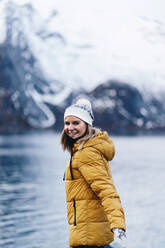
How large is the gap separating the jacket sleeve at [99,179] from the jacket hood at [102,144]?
0.04 m

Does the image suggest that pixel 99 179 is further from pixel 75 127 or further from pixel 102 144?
pixel 75 127

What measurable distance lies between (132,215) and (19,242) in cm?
692

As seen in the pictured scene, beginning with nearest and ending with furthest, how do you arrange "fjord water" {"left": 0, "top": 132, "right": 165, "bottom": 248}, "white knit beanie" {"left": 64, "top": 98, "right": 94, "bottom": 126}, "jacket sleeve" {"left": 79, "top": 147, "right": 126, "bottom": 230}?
"jacket sleeve" {"left": 79, "top": 147, "right": 126, "bottom": 230}
"white knit beanie" {"left": 64, "top": 98, "right": 94, "bottom": 126}
"fjord water" {"left": 0, "top": 132, "right": 165, "bottom": 248}

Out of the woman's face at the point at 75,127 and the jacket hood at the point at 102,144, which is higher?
the woman's face at the point at 75,127

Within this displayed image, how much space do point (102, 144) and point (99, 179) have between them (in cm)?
34

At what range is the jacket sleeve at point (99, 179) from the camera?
3678 millimetres

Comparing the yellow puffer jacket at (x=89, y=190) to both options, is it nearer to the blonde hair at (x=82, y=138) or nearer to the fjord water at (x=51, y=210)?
the blonde hair at (x=82, y=138)

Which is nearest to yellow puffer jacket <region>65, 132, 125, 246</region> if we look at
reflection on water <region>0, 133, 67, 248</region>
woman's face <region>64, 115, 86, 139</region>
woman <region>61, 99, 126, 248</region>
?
woman <region>61, 99, 126, 248</region>

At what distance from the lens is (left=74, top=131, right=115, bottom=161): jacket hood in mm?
3910

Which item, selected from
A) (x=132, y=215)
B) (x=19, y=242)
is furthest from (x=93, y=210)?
(x=132, y=215)

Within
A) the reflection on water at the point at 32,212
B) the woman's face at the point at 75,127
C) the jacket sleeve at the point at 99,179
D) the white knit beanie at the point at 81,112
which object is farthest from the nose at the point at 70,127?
the reflection on water at the point at 32,212

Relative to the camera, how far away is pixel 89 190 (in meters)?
3.95

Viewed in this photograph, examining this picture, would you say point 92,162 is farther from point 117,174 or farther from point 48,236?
point 117,174

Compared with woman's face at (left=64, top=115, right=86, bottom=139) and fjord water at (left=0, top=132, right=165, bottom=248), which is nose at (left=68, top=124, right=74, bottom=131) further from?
fjord water at (left=0, top=132, right=165, bottom=248)
